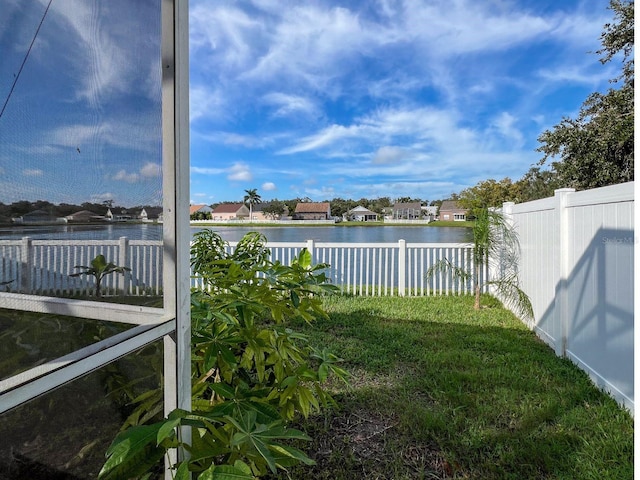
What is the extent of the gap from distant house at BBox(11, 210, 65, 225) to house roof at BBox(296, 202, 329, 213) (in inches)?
Answer: 817

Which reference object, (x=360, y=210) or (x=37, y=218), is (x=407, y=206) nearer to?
(x=360, y=210)

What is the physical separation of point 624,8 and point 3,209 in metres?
13.4

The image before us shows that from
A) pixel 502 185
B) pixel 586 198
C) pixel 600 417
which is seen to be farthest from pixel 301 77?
pixel 502 185

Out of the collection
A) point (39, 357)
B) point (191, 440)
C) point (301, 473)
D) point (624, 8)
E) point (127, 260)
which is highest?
point (624, 8)

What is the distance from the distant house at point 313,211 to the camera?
20609 millimetres

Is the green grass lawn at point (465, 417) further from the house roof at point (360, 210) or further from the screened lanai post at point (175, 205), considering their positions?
the house roof at point (360, 210)

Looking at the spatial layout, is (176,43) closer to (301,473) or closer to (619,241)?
(301,473)

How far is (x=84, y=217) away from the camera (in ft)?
2.33

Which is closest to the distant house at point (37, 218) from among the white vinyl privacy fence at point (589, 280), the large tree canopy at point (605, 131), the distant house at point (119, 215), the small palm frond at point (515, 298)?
the distant house at point (119, 215)

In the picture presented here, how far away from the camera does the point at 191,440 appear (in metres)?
0.94

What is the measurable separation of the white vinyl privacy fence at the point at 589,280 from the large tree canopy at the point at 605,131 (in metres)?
7.99

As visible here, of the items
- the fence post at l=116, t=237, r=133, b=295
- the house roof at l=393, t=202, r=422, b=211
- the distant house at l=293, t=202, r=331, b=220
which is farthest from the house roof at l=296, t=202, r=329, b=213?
the fence post at l=116, t=237, r=133, b=295

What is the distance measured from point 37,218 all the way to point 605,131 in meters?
12.1

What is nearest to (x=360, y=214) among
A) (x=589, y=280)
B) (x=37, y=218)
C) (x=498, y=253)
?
(x=498, y=253)
